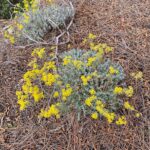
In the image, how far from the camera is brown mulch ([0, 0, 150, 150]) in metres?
2.37

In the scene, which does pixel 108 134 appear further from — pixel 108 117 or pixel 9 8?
pixel 9 8

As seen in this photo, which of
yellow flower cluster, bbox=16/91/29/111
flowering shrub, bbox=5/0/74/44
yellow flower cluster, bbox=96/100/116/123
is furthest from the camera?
flowering shrub, bbox=5/0/74/44

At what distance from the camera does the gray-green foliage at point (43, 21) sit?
10.5 feet

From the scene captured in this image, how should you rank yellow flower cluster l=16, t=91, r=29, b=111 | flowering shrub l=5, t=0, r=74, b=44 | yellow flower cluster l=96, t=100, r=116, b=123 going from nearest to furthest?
yellow flower cluster l=96, t=100, r=116, b=123 → yellow flower cluster l=16, t=91, r=29, b=111 → flowering shrub l=5, t=0, r=74, b=44

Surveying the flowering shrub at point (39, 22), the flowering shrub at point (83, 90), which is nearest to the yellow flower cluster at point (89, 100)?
the flowering shrub at point (83, 90)

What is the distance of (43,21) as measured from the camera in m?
3.24

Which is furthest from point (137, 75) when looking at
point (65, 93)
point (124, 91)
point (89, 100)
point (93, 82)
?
point (65, 93)

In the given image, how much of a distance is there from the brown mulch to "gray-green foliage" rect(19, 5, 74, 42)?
0.13m

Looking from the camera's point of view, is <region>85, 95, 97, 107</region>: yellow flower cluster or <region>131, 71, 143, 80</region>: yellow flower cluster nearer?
<region>85, 95, 97, 107</region>: yellow flower cluster

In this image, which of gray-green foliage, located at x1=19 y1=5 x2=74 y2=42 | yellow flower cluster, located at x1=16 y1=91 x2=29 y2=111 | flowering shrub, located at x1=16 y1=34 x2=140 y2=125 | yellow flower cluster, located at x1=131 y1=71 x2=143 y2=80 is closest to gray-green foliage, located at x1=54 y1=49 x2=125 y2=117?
flowering shrub, located at x1=16 y1=34 x2=140 y2=125

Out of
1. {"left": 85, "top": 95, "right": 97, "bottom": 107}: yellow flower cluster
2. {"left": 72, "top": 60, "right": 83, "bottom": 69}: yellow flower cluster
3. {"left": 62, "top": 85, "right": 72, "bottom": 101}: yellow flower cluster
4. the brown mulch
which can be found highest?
{"left": 72, "top": 60, "right": 83, "bottom": 69}: yellow flower cluster

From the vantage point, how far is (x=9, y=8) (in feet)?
16.9

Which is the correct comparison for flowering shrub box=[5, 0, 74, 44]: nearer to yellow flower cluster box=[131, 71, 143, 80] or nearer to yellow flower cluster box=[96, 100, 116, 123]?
yellow flower cluster box=[131, 71, 143, 80]

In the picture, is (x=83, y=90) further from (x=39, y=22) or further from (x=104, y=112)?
(x=39, y=22)
